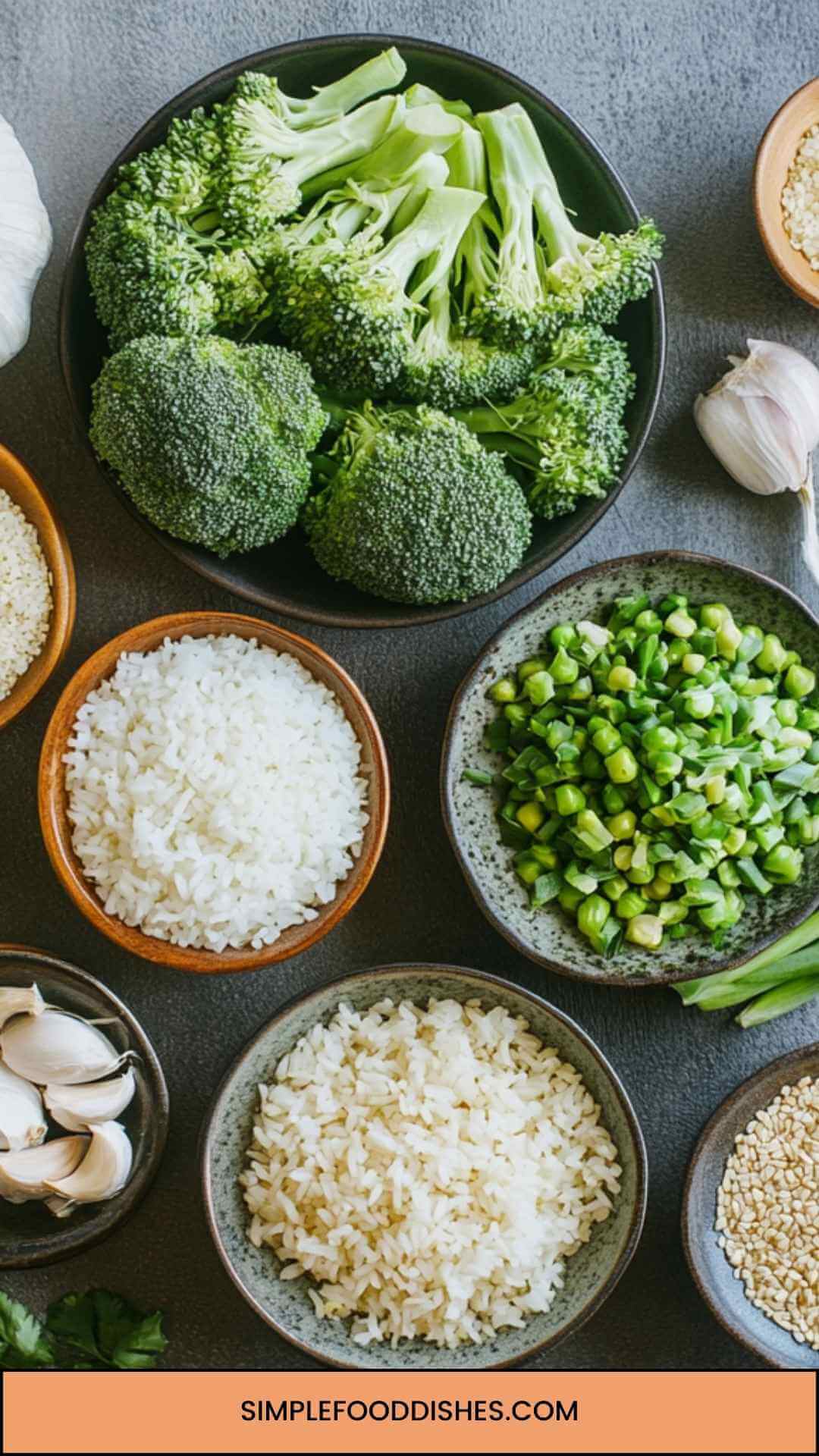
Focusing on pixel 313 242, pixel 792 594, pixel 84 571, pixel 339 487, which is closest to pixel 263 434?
pixel 339 487

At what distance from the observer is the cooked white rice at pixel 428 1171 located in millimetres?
2027

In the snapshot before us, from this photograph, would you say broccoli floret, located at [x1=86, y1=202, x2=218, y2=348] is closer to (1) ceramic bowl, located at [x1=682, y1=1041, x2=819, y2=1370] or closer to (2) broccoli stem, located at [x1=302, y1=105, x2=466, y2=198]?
(2) broccoli stem, located at [x1=302, y1=105, x2=466, y2=198]

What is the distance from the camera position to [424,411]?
2.03 m

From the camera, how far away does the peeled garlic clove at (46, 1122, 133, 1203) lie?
81.2 inches

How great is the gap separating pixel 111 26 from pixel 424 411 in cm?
99

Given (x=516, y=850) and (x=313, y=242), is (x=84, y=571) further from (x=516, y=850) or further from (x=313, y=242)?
(x=516, y=850)

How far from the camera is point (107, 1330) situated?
2146 mm

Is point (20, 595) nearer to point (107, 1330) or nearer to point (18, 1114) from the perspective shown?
point (18, 1114)

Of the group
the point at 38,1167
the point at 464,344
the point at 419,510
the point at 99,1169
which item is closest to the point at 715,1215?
the point at 99,1169

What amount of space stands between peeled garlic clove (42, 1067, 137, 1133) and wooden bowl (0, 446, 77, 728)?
2.08 feet

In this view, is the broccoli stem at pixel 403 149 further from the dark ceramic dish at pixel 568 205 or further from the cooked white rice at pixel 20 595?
the cooked white rice at pixel 20 595

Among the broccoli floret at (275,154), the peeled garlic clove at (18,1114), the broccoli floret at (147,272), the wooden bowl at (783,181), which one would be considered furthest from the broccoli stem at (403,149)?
the peeled garlic clove at (18,1114)

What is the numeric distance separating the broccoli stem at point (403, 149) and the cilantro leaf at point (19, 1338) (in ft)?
6.36

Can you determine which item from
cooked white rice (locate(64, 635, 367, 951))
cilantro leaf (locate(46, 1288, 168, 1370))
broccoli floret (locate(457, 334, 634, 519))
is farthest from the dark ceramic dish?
cilantro leaf (locate(46, 1288, 168, 1370))
